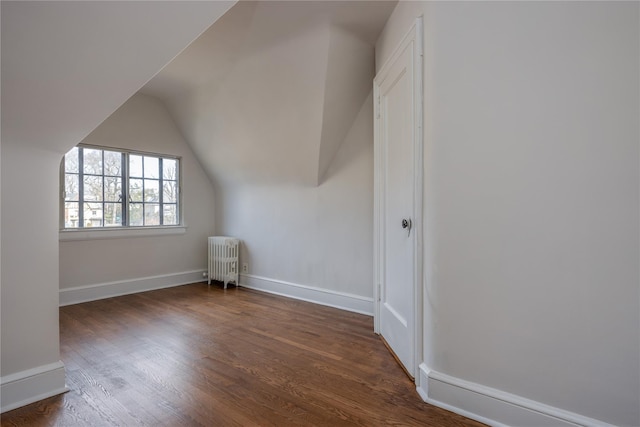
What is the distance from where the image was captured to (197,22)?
56.5 inches

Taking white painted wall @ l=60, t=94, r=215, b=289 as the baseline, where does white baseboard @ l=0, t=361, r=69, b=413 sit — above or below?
below

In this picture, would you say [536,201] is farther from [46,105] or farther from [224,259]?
[224,259]

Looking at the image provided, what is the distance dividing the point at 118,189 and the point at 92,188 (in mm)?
281

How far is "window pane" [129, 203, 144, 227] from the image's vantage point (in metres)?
4.10

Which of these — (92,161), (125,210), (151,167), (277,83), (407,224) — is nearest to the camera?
(407,224)

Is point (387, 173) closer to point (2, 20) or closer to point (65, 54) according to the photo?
point (65, 54)

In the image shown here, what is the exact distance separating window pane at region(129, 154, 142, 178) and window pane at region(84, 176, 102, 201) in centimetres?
38

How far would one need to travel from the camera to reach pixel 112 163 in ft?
12.9

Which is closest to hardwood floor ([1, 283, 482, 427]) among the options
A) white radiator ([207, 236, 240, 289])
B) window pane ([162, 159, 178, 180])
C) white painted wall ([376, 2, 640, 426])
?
white painted wall ([376, 2, 640, 426])

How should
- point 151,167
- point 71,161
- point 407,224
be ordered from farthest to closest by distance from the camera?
point 151,167 < point 71,161 < point 407,224

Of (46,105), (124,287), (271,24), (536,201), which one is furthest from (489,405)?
(124,287)

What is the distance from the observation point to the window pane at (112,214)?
3890mm

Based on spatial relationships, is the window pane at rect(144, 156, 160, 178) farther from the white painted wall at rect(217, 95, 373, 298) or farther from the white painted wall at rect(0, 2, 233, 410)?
the white painted wall at rect(0, 2, 233, 410)

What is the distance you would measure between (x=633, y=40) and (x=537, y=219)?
28.8 inches
